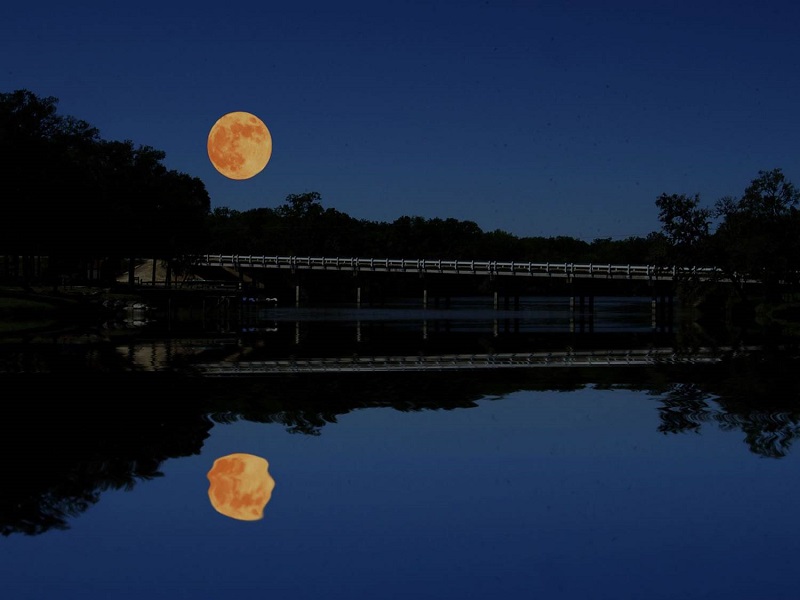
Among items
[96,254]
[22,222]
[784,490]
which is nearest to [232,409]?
[784,490]

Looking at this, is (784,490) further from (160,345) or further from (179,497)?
(160,345)

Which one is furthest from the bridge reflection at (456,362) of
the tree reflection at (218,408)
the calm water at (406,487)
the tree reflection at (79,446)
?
the tree reflection at (79,446)

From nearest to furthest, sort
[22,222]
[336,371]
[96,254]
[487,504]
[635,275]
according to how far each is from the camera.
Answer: [487,504] < [336,371] < [22,222] < [96,254] < [635,275]

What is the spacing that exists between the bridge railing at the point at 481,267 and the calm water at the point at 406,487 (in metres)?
61.8

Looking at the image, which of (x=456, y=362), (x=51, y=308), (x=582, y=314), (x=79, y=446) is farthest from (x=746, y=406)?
(x=582, y=314)

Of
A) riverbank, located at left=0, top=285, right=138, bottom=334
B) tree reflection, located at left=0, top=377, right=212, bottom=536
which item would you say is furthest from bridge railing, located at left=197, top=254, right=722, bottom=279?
tree reflection, located at left=0, top=377, right=212, bottom=536

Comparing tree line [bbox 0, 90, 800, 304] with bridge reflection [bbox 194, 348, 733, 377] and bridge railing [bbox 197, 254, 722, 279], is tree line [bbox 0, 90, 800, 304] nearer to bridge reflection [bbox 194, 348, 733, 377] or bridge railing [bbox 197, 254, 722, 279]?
bridge railing [bbox 197, 254, 722, 279]

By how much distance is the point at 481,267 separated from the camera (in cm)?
10462

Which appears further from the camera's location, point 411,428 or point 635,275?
point 635,275

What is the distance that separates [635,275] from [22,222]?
51296mm

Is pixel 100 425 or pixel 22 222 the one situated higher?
pixel 22 222

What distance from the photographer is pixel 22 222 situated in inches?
2499

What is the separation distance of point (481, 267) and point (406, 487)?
9347 centimetres

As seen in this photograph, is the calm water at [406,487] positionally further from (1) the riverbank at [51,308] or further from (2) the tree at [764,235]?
(2) the tree at [764,235]
